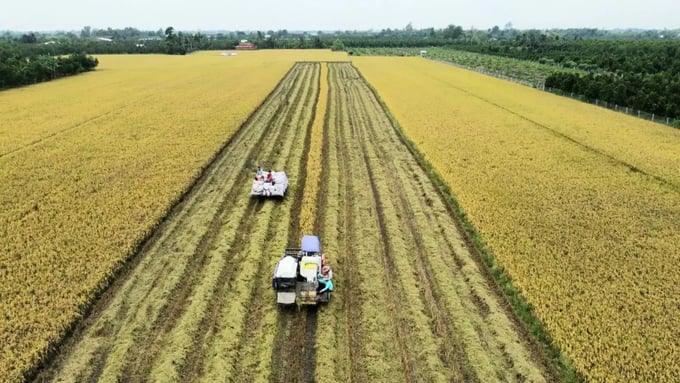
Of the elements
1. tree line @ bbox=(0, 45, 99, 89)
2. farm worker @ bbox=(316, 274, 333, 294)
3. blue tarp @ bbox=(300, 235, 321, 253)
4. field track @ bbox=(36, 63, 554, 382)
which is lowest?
field track @ bbox=(36, 63, 554, 382)

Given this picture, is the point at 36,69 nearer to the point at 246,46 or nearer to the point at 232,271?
the point at 232,271

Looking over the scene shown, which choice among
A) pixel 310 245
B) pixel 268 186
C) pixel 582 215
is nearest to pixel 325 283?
pixel 310 245

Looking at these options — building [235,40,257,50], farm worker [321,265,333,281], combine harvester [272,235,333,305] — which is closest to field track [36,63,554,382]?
combine harvester [272,235,333,305]

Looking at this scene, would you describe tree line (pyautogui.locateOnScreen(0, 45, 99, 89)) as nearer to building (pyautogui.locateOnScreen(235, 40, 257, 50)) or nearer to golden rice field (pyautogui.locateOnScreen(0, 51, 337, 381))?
golden rice field (pyautogui.locateOnScreen(0, 51, 337, 381))

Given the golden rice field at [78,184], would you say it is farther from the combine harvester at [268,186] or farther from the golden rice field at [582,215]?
the golden rice field at [582,215]

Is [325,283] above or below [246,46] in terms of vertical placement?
below

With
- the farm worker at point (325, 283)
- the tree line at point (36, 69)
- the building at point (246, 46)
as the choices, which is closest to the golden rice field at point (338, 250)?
the farm worker at point (325, 283)
